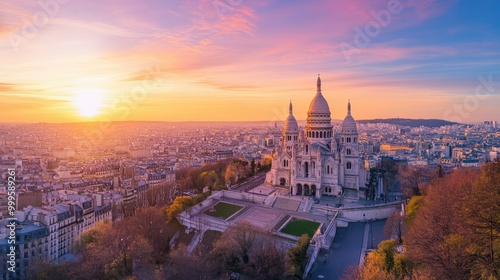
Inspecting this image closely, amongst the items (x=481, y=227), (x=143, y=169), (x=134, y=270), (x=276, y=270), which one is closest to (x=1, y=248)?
(x=134, y=270)

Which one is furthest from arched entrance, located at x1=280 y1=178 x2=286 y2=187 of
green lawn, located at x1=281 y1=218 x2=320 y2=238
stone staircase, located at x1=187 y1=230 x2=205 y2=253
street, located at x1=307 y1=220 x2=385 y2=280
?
stone staircase, located at x1=187 y1=230 x2=205 y2=253

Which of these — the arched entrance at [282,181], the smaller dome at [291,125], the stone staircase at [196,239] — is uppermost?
the smaller dome at [291,125]

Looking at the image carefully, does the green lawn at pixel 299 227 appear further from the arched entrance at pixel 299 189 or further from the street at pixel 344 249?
the arched entrance at pixel 299 189

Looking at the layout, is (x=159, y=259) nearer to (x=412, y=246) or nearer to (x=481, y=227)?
(x=412, y=246)

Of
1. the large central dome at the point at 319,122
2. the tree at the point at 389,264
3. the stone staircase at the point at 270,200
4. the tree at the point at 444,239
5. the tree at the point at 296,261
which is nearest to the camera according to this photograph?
the tree at the point at 444,239

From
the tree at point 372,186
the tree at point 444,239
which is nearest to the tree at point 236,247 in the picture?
the tree at point 444,239

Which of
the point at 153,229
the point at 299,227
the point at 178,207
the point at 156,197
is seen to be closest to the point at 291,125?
the point at 299,227

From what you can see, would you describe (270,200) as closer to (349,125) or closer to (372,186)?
(349,125)
